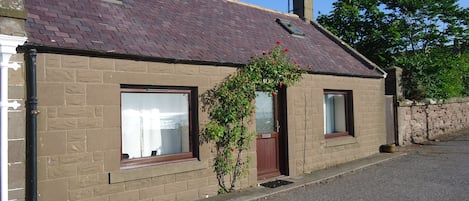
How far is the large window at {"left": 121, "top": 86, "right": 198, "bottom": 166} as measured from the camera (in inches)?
268

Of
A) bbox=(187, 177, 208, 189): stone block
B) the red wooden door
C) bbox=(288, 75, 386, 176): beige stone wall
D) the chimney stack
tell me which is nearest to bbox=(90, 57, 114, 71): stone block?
bbox=(187, 177, 208, 189): stone block

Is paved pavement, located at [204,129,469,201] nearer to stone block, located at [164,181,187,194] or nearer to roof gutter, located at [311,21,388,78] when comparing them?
stone block, located at [164,181,187,194]

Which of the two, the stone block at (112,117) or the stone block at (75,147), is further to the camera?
the stone block at (112,117)

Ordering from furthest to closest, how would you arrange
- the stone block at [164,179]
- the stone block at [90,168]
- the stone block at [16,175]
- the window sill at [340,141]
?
the window sill at [340,141] → the stone block at [164,179] → the stone block at [90,168] → the stone block at [16,175]

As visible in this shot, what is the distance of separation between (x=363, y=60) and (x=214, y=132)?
7.53 meters

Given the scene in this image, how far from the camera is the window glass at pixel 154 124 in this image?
6.82 meters

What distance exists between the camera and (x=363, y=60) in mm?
13219

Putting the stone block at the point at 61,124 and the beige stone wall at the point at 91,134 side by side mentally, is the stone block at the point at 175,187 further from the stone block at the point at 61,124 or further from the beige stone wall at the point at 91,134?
the stone block at the point at 61,124

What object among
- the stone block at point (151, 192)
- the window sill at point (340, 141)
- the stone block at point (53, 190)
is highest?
the window sill at point (340, 141)

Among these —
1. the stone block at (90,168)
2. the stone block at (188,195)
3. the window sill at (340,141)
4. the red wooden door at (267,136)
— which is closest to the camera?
the stone block at (90,168)

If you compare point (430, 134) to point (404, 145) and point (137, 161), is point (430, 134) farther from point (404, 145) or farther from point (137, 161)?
point (137, 161)

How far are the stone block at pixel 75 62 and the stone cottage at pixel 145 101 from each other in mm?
16

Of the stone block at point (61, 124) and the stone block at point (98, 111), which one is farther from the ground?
the stone block at point (98, 111)

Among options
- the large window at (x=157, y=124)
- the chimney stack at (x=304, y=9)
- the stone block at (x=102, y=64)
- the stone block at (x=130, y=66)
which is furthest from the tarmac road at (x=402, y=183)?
the chimney stack at (x=304, y=9)
